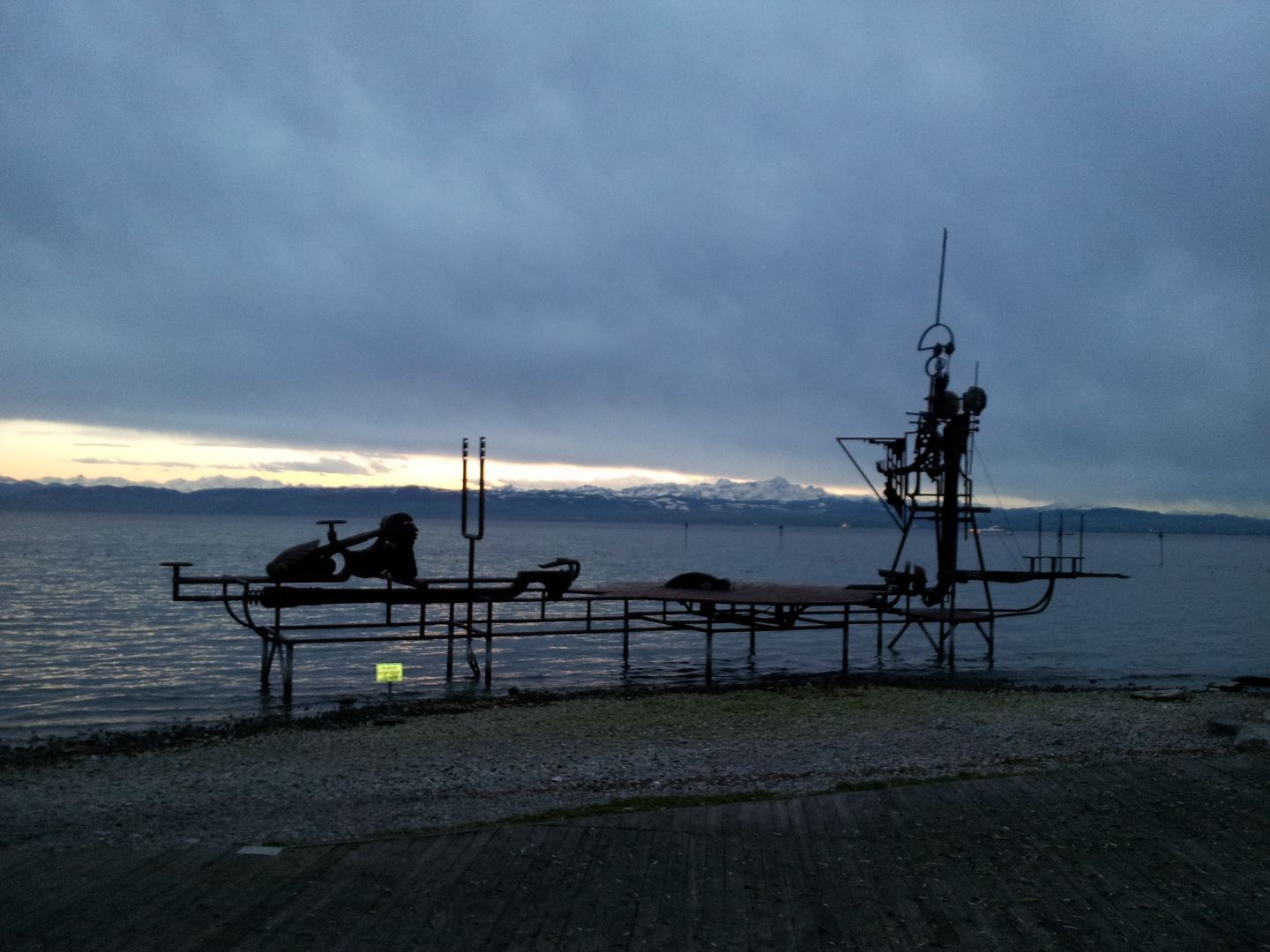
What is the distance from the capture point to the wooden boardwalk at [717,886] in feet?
20.1

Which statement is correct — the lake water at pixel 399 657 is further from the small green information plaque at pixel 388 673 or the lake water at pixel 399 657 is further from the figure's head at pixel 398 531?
the figure's head at pixel 398 531

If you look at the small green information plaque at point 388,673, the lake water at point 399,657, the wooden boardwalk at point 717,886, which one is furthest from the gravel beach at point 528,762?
the lake water at point 399,657

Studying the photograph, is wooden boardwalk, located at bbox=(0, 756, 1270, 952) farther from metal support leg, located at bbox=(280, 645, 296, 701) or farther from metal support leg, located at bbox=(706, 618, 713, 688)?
metal support leg, located at bbox=(706, 618, 713, 688)

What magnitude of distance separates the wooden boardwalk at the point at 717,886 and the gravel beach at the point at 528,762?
60.9 inches

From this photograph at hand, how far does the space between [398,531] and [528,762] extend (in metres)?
8.12

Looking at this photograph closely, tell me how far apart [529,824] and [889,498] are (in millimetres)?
22427

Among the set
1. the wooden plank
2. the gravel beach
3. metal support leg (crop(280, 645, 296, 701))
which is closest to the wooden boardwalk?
the wooden plank

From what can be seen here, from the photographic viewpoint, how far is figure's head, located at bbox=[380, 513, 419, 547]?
19.6 metres

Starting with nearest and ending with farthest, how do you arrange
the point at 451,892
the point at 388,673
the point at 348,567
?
the point at 451,892, the point at 388,673, the point at 348,567

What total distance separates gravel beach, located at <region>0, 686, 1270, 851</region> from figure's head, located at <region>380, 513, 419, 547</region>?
383cm

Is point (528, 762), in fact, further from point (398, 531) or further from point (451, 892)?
point (398, 531)

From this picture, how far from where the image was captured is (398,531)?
1983 cm

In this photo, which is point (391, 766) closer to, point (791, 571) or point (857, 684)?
point (857, 684)

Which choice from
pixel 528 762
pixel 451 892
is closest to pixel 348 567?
pixel 528 762
